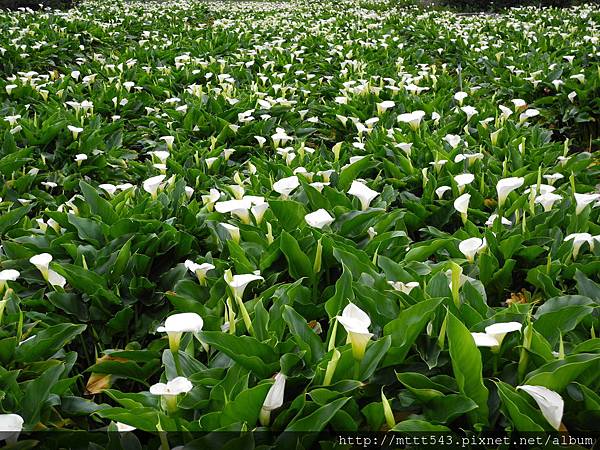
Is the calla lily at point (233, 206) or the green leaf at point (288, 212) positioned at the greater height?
the calla lily at point (233, 206)

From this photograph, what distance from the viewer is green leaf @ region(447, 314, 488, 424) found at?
5.08ft

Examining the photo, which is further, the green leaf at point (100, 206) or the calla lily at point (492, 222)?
the green leaf at point (100, 206)

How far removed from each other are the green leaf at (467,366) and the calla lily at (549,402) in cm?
16

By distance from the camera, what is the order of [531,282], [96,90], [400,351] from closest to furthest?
1. [400,351]
2. [531,282]
3. [96,90]

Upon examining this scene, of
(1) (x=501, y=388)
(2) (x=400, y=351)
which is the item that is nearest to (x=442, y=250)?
(2) (x=400, y=351)

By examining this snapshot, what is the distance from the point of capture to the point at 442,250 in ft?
8.50

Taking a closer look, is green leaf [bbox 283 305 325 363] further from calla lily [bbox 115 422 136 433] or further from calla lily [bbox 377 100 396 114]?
calla lily [bbox 377 100 396 114]

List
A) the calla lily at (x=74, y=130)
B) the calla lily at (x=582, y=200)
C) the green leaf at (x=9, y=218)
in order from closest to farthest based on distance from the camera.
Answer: the calla lily at (x=582, y=200), the green leaf at (x=9, y=218), the calla lily at (x=74, y=130)

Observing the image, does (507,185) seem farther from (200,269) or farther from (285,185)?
(200,269)

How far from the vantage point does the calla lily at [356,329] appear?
1583mm

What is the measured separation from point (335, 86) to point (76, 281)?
454 cm

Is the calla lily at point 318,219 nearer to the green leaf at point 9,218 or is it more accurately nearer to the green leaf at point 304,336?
the green leaf at point 304,336

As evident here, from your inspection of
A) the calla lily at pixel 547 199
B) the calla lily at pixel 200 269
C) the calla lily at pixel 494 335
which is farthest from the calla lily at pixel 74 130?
the calla lily at pixel 494 335

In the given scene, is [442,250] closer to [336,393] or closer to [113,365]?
[336,393]
